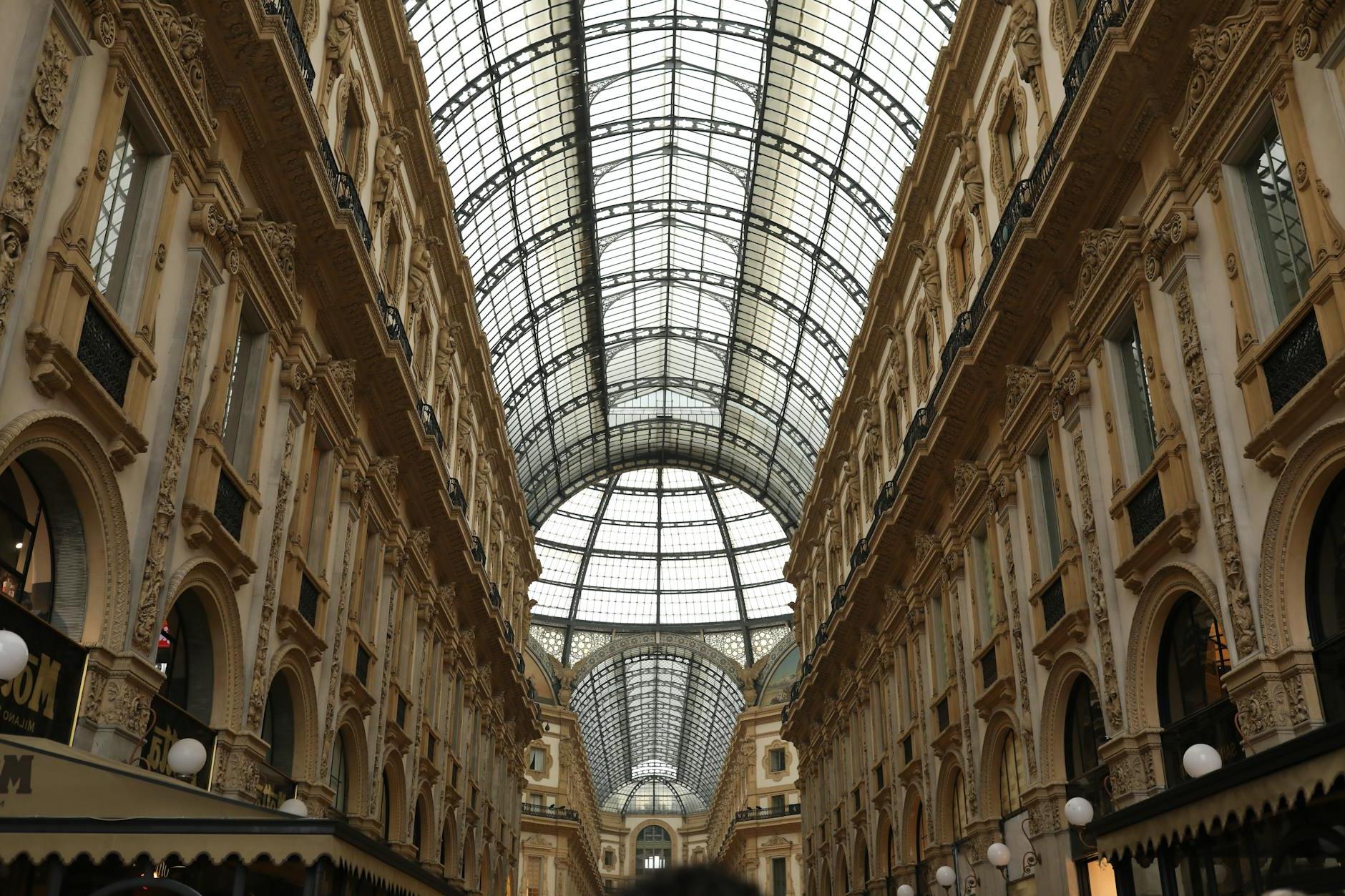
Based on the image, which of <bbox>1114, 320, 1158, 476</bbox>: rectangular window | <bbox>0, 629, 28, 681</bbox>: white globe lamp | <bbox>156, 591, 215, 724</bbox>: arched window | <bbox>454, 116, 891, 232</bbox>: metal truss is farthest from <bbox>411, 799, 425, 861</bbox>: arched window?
<bbox>0, 629, 28, 681</bbox>: white globe lamp

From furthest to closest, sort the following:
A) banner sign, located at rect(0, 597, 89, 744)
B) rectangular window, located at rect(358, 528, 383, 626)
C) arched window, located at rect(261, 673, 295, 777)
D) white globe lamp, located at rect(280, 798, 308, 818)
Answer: rectangular window, located at rect(358, 528, 383, 626) < arched window, located at rect(261, 673, 295, 777) < white globe lamp, located at rect(280, 798, 308, 818) < banner sign, located at rect(0, 597, 89, 744)

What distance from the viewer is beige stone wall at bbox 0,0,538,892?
10.6m

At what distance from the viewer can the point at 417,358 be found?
25.6 metres

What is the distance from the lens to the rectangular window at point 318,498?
19.0 m

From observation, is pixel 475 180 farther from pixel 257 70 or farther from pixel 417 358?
pixel 257 70

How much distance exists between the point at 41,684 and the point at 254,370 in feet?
22.8

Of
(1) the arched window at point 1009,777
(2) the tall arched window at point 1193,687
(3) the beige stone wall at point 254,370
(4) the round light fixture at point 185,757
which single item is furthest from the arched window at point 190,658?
(1) the arched window at point 1009,777

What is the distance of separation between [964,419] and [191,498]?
1395 cm

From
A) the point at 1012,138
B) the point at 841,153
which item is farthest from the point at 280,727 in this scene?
the point at 841,153

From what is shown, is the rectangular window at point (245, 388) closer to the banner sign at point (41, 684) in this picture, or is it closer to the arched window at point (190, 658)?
the arched window at point (190, 658)

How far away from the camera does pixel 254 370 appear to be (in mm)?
16672

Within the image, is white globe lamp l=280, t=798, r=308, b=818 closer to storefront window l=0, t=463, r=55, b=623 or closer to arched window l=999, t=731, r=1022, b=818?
storefront window l=0, t=463, r=55, b=623

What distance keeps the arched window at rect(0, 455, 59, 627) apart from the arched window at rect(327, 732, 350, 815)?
961 centimetres

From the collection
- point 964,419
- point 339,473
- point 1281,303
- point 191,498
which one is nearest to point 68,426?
point 191,498
